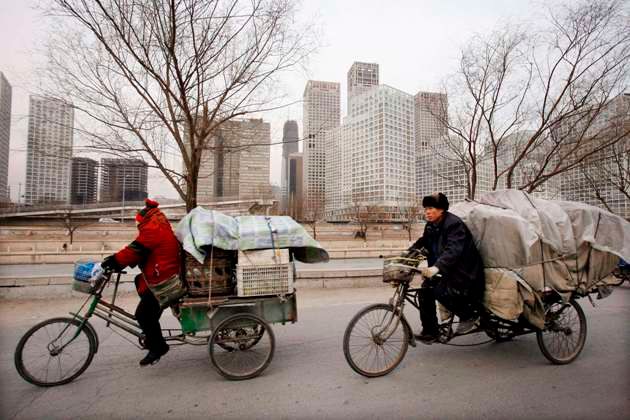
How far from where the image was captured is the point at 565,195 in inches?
651

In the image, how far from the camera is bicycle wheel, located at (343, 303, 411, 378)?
10.8 ft

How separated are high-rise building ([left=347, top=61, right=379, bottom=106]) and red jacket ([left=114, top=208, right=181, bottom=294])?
53.8 feet

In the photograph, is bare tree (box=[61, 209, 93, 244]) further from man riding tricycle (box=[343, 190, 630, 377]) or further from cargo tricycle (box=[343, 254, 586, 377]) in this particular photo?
man riding tricycle (box=[343, 190, 630, 377])

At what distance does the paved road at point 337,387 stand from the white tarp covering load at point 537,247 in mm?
690

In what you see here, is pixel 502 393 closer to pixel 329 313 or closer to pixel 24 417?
pixel 329 313

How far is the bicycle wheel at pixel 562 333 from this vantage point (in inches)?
142

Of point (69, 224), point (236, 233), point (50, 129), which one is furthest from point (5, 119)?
point (69, 224)

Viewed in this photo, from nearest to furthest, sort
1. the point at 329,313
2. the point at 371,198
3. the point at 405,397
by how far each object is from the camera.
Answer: the point at 405,397, the point at 329,313, the point at 371,198

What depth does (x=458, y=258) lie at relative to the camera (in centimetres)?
324

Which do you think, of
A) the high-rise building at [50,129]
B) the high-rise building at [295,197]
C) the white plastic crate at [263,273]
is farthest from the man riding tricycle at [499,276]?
the high-rise building at [295,197]

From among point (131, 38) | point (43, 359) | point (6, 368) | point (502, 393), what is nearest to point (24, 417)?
point (43, 359)

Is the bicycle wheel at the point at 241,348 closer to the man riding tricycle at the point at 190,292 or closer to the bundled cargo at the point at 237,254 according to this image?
the man riding tricycle at the point at 190,292

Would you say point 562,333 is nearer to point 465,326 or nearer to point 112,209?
point 465,326

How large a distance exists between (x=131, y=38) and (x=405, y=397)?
829 centimetres
